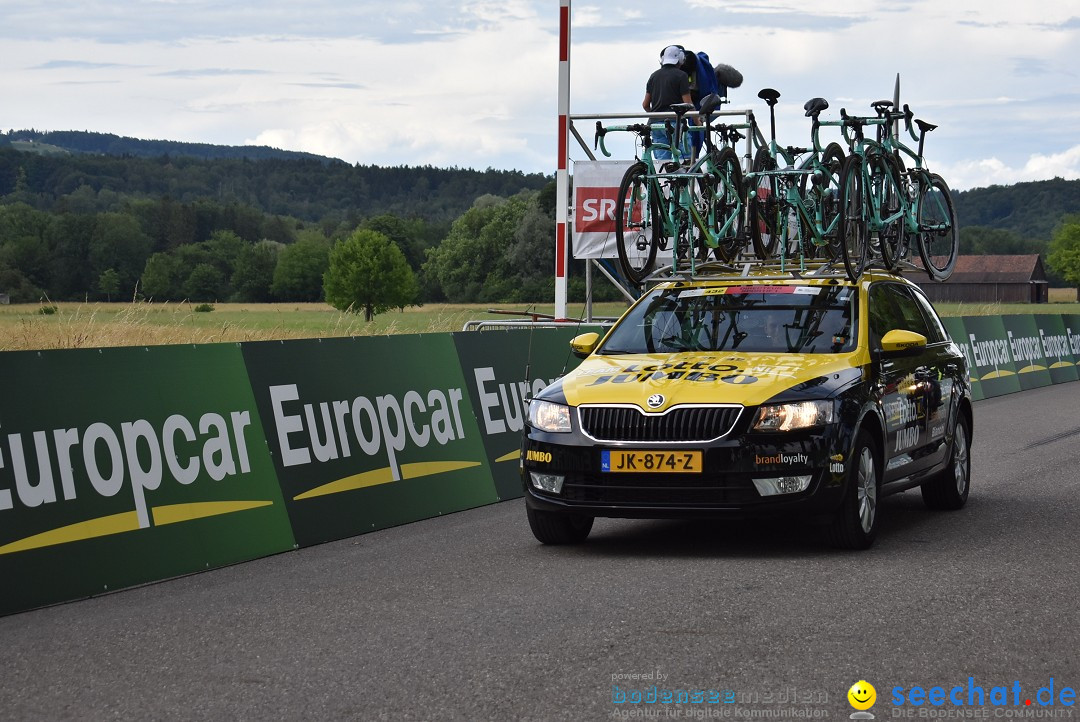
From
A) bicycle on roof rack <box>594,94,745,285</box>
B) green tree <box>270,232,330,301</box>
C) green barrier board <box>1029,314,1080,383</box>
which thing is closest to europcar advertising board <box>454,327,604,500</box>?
bicycle on roof rack <box>594,94,745,285</box>

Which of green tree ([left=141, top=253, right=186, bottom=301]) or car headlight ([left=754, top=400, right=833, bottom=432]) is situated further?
green tree ([left=141, top=253, right=186, bottom=301])

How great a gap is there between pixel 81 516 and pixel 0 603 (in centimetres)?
69

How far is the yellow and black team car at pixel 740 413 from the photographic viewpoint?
839 centimetres

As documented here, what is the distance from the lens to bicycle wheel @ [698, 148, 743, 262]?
12164 millimetres

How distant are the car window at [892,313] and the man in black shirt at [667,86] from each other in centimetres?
606

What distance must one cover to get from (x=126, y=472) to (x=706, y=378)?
11.2ft

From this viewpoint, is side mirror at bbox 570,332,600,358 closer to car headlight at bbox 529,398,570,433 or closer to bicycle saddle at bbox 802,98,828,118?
car headlight at bbox 529,398,570,433

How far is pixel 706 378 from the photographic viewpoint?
28.7 ft

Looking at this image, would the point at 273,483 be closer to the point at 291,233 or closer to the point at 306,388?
the point at 306,388

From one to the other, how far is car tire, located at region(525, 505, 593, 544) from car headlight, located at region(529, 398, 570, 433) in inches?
22.0

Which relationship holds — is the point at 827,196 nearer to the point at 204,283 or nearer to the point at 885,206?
the point at 885,206

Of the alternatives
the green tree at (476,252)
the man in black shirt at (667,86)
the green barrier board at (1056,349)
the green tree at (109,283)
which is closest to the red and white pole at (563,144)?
the man in black shirt at (667,86)

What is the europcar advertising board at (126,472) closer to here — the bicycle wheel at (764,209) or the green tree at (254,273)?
the bicycle wheel at (764,209)

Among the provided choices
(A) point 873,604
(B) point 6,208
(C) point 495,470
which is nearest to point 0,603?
(A) point 873,604
